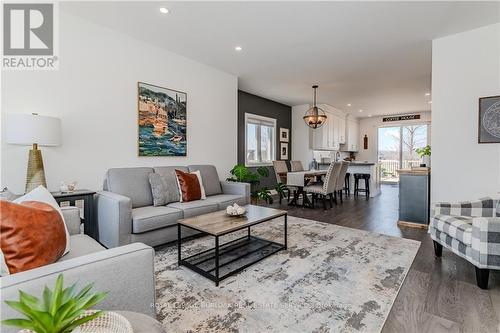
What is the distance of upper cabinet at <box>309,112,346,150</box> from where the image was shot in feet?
24.3

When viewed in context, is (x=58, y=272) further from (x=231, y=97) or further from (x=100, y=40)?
(x=231, y=97)

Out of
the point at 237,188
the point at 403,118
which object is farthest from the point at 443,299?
the point at 403,118

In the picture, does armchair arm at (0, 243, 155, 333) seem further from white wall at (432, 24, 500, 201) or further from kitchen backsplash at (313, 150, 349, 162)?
kitchen backsplash at (313, 150, 349, 162)

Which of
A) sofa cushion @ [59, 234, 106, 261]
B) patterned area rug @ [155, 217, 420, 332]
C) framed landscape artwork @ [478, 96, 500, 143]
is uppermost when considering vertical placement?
framed landscape artwork @ [478, 96, 500, 143]

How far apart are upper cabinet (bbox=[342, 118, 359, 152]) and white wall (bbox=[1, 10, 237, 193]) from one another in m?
6.79

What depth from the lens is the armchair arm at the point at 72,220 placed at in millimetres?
1885

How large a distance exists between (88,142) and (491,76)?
5.04m

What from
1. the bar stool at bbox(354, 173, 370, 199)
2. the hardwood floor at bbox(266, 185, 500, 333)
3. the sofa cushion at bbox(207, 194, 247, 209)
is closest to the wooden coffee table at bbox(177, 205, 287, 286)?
the sofa cushion at bbox(207, 194, 247, 209)

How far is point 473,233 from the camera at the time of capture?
78.4 inches

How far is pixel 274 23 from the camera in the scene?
2922 mm

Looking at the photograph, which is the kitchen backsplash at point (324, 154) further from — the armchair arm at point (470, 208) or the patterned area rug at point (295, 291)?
the armchair arm at point (470, 208)

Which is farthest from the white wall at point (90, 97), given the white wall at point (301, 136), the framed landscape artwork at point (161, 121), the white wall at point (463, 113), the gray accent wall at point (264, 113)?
the white wall at point (301, 136)

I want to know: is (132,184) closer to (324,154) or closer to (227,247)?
(227,247)

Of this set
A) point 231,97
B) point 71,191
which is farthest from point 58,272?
point 231,97
